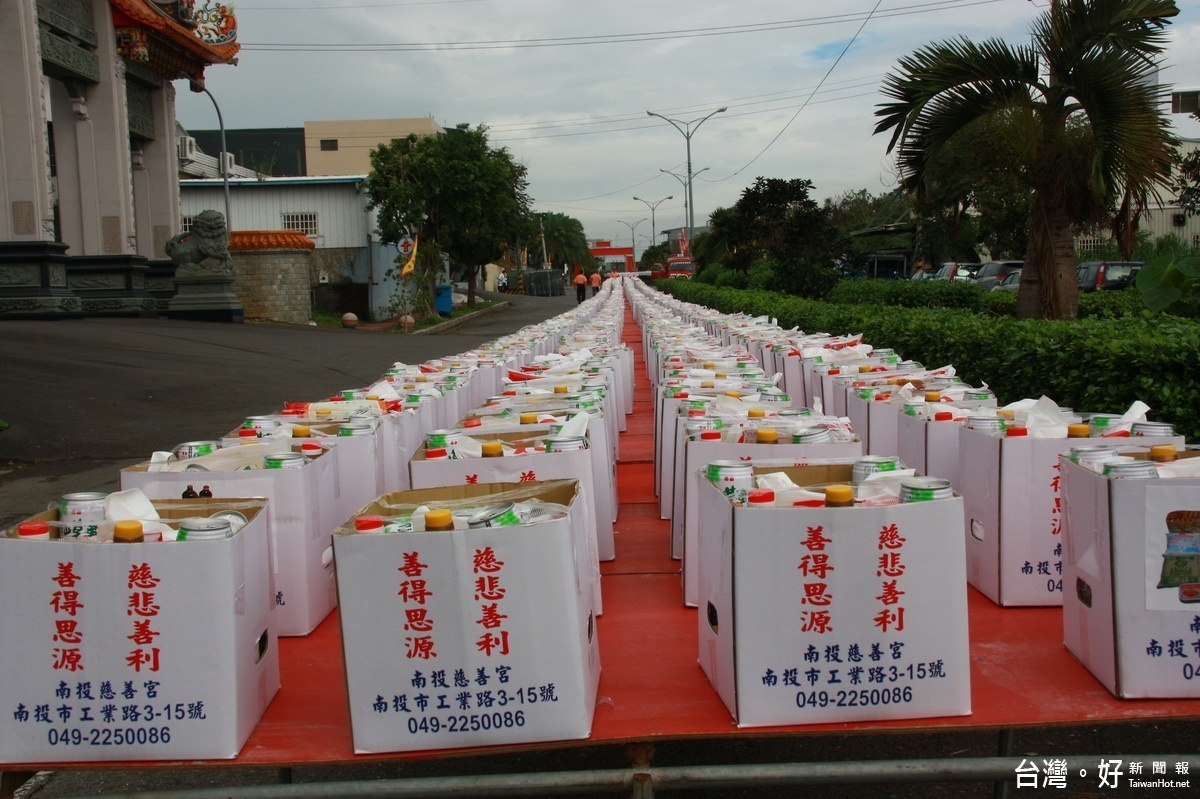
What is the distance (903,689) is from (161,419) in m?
9.50

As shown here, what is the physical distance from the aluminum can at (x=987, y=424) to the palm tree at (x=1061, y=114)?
6.66 meters

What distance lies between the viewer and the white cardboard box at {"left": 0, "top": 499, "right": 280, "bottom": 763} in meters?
2.36

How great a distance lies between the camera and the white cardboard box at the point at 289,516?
305 centimetres

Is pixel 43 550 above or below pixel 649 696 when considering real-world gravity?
above

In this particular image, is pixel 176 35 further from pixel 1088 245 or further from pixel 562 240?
pixel 562 240

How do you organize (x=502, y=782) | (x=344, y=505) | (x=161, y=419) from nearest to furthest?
(x=502, y=782)
(x=344, y=505)
(x=161, y=419)

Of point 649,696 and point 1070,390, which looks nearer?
point 649,696

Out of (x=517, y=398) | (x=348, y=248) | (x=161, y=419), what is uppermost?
(x=348, y=248)

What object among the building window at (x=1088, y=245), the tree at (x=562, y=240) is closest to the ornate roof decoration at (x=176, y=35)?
the building window at (x=1088, y=245)

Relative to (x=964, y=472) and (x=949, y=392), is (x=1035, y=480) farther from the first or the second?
(x=949, y=392)

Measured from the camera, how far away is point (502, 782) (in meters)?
2.18

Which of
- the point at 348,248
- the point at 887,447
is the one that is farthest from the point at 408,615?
the point at 348,248

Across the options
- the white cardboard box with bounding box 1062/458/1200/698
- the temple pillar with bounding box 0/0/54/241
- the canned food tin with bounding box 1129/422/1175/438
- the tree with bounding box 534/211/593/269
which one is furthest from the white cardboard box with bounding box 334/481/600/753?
the tree with bounding box 534/211/593/269

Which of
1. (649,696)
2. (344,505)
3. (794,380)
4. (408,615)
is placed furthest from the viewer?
(794,380)
